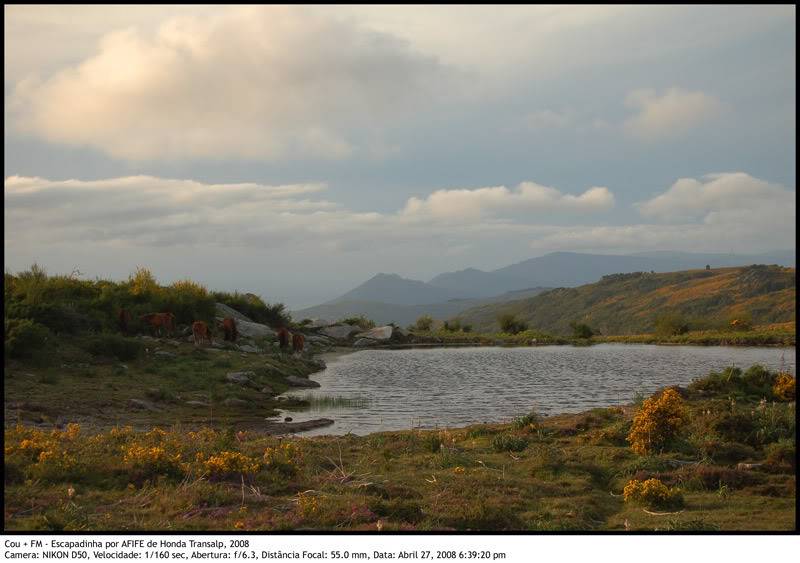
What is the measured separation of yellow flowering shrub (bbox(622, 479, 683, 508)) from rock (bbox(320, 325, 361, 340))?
35265mm

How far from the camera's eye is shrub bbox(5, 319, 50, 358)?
20562mm

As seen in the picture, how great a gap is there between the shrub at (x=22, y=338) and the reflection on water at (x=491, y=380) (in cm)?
858

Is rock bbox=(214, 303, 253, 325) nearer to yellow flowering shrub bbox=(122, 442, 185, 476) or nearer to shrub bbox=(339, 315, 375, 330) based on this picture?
shrub bbox=(339, 315, 375, 330)

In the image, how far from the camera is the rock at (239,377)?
896 inches

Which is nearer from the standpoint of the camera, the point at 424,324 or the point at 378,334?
the point at 378,334

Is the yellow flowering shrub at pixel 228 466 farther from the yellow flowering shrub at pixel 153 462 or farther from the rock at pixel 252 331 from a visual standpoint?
the rock at pixel 252 331

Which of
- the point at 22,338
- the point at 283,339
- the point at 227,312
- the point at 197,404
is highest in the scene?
the point at 227,312

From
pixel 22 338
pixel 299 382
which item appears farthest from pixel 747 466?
pixel 22 338

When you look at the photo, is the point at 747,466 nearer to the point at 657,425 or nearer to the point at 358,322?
the point at 657,425

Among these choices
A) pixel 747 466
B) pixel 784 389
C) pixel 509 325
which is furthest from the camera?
pixel 509 325

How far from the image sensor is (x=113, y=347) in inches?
925

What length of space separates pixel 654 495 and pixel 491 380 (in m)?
16.9

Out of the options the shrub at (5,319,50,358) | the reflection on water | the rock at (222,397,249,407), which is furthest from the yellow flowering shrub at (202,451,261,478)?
the shrub at (5,319,50,358)
